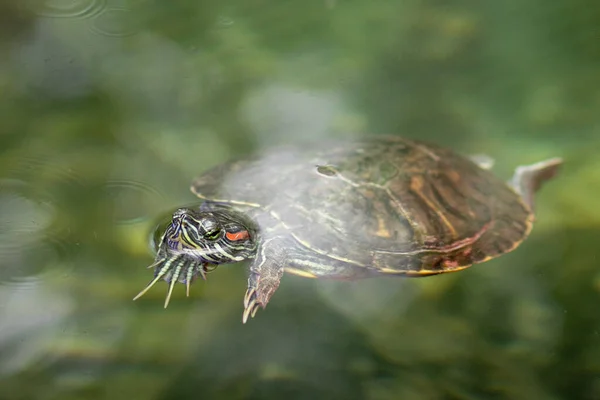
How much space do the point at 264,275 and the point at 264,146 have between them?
1.10 metres

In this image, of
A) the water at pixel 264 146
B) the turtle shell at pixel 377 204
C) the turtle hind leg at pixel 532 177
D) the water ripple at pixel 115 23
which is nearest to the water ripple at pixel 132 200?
the water at pixel 264 146

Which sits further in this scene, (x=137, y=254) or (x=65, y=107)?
(x=65, y=107)

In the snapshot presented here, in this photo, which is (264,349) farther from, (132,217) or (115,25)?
(115,25)

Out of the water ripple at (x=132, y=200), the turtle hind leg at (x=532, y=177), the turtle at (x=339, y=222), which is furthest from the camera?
the turtle hind leg at (x=532, y=177)

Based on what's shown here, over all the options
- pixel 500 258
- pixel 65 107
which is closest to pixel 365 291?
pixel 500 258

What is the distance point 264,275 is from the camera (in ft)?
6.66

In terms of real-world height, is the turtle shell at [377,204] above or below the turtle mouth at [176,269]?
above

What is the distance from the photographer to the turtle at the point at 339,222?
2.06 m

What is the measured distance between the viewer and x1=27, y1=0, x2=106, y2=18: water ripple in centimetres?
353

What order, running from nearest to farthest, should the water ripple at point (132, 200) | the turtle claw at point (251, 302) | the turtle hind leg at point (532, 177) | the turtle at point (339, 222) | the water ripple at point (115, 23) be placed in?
1. the turtle claw at point (251, 302)
2. the turtle at point (339, 222)
3. the water ripple at point (132, 200)
4. the turtle hind leg at point (532, 177)
5. the water ripple at point (115, 23)

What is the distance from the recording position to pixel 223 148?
2916 millimetres

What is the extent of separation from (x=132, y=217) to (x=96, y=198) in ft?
0.75

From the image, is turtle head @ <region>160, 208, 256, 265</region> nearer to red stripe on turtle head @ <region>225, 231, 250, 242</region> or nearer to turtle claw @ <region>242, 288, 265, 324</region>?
red stripe on turtle head @ <region>225, 231, 250, 242</region>

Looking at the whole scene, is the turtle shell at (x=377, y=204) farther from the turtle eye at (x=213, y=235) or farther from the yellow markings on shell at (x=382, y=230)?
the turtle eye at (x=213, y=235)
